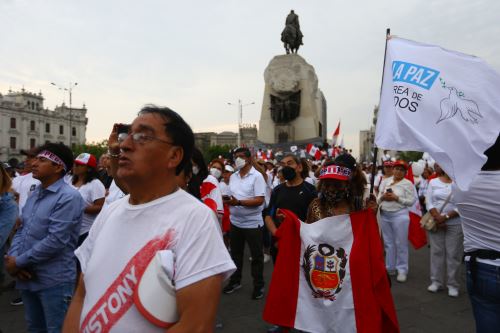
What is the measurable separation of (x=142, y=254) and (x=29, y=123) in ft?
299

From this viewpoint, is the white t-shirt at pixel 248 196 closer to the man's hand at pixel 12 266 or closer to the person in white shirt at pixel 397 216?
the person in white shirt at pixel 397 216

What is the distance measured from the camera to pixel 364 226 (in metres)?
3.19

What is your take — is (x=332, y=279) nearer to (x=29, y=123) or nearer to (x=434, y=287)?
(x=434, y=287)

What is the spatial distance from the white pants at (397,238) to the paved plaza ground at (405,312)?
0.41 metres

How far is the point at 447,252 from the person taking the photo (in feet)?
19.2

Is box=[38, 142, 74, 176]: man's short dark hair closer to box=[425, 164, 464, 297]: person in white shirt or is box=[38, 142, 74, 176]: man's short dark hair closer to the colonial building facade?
box=[425, 164, 464, 297]: person in white shirt

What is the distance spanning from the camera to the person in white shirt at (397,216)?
6641mm

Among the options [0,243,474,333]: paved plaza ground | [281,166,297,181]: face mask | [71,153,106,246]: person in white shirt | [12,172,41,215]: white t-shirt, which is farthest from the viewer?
[12,172,41,215]: white t-shirt

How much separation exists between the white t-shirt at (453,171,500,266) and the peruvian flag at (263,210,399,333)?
773 millimetres

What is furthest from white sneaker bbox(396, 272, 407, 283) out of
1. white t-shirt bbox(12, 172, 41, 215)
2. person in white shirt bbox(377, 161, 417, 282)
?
white t-shirt bbox(12, 172, 41, 215)

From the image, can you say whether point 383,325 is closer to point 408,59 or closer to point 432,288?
point 408,59

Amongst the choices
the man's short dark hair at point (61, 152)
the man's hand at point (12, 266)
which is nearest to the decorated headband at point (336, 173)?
the man's short dark hair at point (61, 152)

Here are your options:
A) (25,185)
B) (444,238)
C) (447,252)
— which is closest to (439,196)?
(444,238)

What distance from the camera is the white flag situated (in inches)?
94.3
